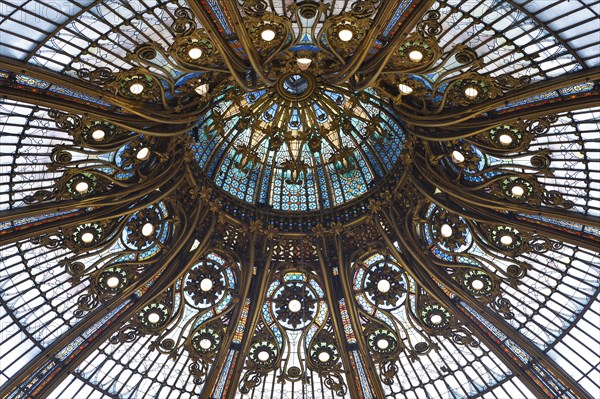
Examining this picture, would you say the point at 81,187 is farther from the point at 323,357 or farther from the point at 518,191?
the point at 518,191

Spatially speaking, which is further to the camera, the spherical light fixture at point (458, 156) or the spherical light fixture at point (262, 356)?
the spherical light fixture at point (262, 356)

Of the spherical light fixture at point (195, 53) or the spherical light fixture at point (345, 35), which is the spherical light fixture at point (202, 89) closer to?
the spherical light fixture at point (195, 53)

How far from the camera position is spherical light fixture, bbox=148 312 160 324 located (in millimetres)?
26266

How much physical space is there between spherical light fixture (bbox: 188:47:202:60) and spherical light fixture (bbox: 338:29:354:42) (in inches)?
169

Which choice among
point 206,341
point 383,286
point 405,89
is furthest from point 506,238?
point 206,341

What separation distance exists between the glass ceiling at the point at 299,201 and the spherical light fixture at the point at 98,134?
7 cm

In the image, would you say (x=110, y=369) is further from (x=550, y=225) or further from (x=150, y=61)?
(x=550, y=225)

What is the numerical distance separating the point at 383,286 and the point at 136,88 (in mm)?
11696

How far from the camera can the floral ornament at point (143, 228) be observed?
25.7 metres

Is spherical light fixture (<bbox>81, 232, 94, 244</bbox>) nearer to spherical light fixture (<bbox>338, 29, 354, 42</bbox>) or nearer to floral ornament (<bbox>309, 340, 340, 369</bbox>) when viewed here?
floral ornament (<bbox>309, 340, 340, 369</bbox>)

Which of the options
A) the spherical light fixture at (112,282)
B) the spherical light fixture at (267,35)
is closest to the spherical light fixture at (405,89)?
the spherical light fixture at (267,35)

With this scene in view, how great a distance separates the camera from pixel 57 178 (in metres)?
23.7

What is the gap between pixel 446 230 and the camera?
25.9 meters

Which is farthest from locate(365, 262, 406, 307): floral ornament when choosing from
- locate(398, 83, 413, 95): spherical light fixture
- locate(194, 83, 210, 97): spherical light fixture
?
locate(194, 83, 210, 97): spherical light fixture
